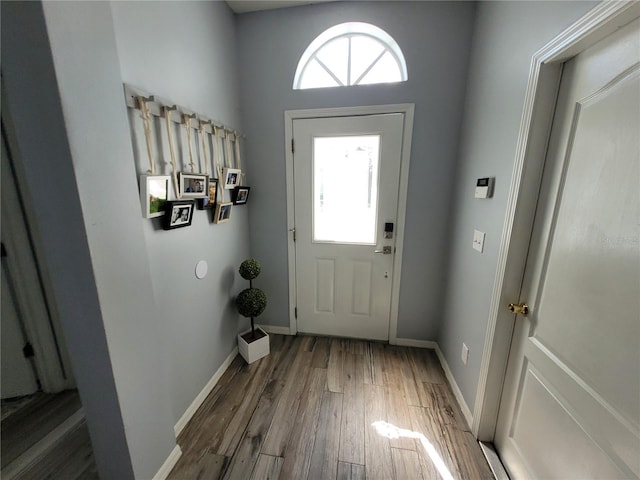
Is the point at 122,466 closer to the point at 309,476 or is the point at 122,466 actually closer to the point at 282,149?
the point at 309,476

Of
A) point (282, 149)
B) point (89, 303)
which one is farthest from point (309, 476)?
point (282, 149)

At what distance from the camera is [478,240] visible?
1.46m

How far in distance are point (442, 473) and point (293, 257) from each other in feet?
5.44

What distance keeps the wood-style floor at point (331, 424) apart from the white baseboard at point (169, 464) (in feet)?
0.12

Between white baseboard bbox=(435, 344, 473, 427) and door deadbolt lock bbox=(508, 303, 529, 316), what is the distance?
77cm

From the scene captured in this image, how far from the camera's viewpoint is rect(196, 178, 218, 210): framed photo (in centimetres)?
152

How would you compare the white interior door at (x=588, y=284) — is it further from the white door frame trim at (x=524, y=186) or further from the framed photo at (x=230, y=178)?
the framed photo at (x=230, y=178)

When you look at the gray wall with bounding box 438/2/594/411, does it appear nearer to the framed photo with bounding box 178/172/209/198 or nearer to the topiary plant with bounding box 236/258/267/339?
the topiary plant with bounding box 236/258/267/339

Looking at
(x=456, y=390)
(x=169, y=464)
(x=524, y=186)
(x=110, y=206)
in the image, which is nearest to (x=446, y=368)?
Result: (x=456, y=390)

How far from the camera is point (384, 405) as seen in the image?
5.31ft

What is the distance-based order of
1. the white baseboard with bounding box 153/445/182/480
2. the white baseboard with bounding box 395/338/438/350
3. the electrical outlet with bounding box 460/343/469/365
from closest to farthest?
1. the white baseboard with bounding box 153/445/182/480
2. the electrical outlet with bounding box 460/343/469/365
3. the white baseboard with bounding box 395/338/438/350

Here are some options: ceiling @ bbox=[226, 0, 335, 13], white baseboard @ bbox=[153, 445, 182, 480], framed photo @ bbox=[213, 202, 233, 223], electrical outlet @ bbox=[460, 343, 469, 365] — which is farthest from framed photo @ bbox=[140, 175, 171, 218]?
electrical outlet @ bbox=[460, 343, 469, 365]

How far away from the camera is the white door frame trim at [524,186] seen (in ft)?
2.62

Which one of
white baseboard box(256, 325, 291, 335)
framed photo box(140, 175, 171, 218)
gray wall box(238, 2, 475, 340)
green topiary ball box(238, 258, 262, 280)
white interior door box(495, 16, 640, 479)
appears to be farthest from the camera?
white baseboard box(256, 325, 291, 335)
